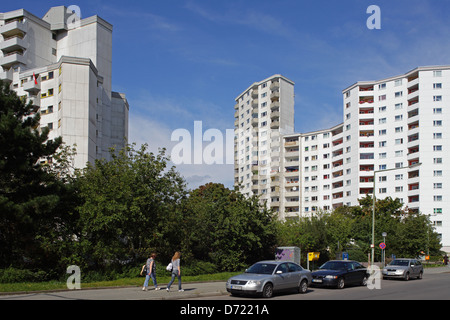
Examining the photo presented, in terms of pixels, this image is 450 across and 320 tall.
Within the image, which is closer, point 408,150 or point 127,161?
point 127,161

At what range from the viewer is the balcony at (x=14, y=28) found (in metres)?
67.2

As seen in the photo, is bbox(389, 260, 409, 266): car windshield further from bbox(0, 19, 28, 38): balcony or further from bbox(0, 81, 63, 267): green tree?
bbox(0, 19, 28, 38): balcony

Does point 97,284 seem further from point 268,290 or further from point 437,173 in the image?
point 437,173

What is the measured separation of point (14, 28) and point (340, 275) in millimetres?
63832

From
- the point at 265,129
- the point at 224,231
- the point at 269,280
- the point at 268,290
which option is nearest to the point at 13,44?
the point at 224,231

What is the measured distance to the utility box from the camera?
2964 cm

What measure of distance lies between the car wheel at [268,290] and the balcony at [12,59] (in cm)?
6286

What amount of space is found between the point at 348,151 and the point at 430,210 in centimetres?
2147

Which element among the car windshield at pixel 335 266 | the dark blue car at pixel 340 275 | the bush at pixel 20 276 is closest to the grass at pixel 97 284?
the bush at pixel 20 276

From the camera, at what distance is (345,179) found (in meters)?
97.1
